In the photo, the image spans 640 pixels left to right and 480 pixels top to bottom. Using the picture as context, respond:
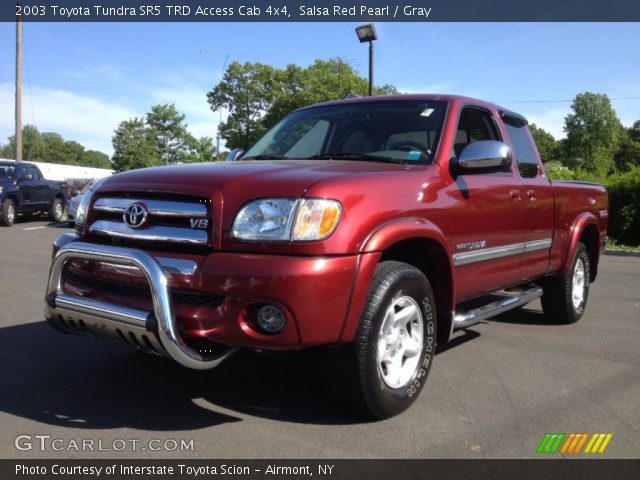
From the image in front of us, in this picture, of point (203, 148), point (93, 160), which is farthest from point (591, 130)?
point (93, 160)

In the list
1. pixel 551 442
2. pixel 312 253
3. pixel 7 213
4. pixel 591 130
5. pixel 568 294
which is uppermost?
pixel 591 130

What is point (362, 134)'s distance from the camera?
423 centimetres

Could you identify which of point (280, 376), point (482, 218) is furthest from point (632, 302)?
point (280, 376)

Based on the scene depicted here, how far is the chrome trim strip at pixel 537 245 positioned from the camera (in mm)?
4742

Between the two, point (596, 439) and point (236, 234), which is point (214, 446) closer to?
point (236, 234)

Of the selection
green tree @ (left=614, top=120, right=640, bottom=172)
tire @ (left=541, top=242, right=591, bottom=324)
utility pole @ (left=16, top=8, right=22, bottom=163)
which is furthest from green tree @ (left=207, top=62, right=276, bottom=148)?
green tree @ (left=614, top=120, right=640, bottom=172)

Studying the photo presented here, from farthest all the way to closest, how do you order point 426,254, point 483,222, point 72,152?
point 72,152 → point 483,222 → point 426,254

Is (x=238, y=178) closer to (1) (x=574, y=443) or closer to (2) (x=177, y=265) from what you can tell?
(2) (x=177, y=265)

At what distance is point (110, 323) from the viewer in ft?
9.50

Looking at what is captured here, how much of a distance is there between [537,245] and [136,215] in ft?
11.0

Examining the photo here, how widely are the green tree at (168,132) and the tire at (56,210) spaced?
46.9 m

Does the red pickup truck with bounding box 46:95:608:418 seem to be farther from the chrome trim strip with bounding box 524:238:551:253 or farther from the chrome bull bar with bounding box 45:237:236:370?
the chrome trim strip with bounding box 524:238:551:253

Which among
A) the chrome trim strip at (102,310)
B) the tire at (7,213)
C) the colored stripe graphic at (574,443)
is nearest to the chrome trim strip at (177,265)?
the chrome trim strip at (102,310)

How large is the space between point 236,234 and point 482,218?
1928 mm
